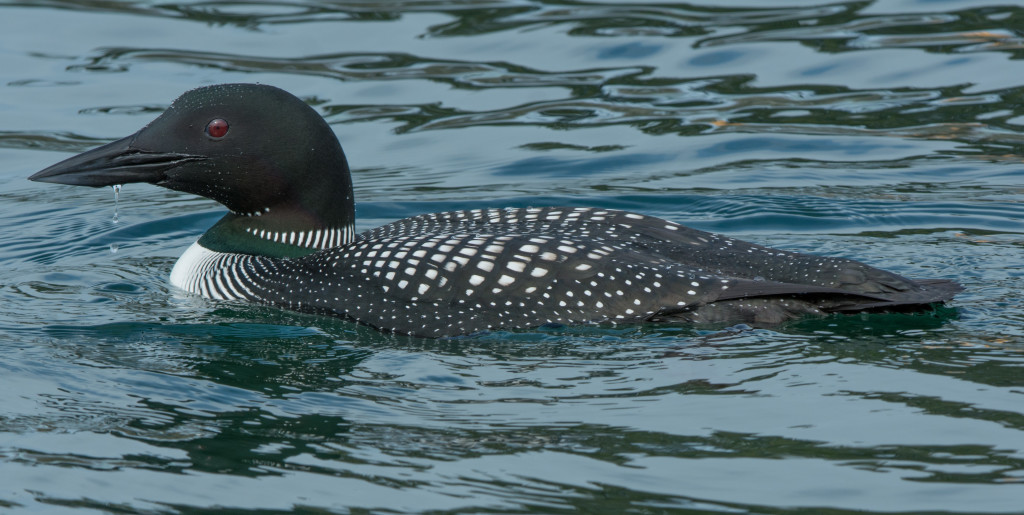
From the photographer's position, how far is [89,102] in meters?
9.18

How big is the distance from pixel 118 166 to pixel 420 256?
4.42ft

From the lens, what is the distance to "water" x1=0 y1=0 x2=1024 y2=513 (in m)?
3.82

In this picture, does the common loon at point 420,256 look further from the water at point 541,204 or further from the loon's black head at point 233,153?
the water at point 541,204

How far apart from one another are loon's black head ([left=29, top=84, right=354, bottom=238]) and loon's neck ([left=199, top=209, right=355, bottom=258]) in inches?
2.7

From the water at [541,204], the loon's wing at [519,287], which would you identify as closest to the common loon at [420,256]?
the loon's wing at [519,287]

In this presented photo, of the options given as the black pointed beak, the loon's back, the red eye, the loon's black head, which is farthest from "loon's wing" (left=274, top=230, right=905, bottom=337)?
the black pointed beak

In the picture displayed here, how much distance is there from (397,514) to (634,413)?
102cm

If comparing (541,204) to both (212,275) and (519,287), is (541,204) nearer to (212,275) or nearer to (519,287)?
(212,275)

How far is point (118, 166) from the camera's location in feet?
17.8

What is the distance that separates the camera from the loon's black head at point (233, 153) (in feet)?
17.7

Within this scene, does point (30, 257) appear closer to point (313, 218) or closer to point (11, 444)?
point (313, 218)

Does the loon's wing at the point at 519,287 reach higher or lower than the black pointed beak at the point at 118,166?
lower

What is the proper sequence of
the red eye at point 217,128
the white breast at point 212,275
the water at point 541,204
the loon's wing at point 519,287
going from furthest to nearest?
the white breast at point 212,275, the red eye at point 217,128, the loon's wing at point 519,287, the water at point 541,204

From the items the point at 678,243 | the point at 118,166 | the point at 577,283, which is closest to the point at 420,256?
the point at 577,283
